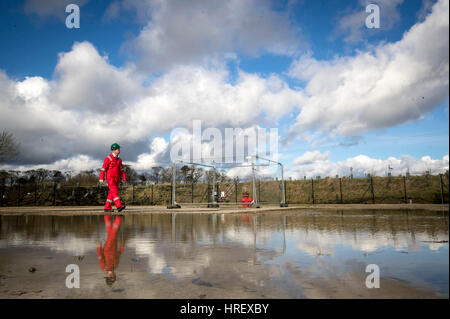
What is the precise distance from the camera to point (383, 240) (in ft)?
16.1

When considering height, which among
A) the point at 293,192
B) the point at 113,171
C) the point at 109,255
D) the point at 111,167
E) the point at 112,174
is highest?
the point at 111,167

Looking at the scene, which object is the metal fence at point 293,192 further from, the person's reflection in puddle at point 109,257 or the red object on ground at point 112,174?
the person's reflection in puddle at point 109,257

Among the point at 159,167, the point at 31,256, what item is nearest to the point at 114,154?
the point at 31,256

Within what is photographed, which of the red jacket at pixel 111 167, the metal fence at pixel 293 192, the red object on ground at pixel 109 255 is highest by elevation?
the red jacket at pixel 111 167

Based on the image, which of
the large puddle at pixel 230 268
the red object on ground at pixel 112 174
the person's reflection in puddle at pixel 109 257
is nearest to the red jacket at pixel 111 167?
the red object on ground at pixel 112 174

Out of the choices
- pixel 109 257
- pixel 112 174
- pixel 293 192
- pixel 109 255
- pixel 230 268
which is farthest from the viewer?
pixel 293 192

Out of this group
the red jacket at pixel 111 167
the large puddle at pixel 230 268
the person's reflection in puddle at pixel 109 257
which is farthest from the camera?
the red jacket at pixel 111 167

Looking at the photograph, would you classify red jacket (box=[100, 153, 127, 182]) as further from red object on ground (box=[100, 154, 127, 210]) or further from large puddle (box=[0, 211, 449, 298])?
large puddle (box=[0, 211, 449, 298])

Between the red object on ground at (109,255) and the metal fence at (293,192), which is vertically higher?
the metal fence at (293,192)

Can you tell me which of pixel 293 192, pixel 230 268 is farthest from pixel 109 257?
pixel 293 192

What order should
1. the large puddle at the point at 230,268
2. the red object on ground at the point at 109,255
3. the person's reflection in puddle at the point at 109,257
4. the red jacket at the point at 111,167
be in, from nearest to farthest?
the large puddle at the point at 230,268, the person's reflection in puddle at the point at 109,257, the red object on ground at the point at 109,255, the red jacket at the point at 111,167

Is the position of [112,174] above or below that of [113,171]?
below

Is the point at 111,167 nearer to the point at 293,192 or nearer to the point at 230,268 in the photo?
the point at 230,268
